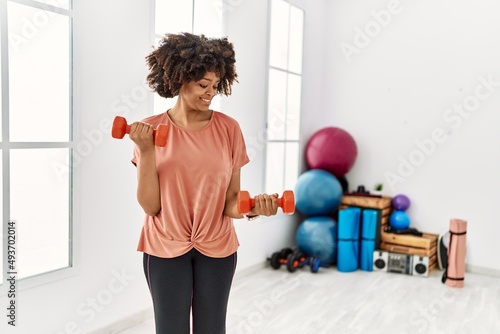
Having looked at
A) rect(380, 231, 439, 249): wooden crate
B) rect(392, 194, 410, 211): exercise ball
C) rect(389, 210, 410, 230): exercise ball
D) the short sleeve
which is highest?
the short sleeve

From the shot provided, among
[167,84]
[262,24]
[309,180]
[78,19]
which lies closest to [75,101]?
[78,19]

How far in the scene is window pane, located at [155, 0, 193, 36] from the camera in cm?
290

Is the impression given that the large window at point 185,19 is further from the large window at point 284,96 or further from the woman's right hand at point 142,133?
the woman's right hand at point 142,133

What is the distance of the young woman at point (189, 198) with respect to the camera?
1.47 metres

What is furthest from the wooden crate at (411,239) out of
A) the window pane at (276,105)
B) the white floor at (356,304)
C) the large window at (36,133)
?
the large window at (36,133)

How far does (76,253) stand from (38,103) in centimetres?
73

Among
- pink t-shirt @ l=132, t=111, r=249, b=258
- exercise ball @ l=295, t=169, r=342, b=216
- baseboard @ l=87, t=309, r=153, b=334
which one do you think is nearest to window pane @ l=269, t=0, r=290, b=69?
exercise ball @ l=295, t=169, r=342, b=216

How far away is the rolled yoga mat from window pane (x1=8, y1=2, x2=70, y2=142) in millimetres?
2769

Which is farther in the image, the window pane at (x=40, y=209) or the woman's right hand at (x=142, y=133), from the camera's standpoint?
the window pane at (x=40, y=209)

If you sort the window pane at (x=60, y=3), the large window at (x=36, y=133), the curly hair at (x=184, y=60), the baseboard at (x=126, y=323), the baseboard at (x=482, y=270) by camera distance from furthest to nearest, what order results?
1. the baseboard at (x=482, y=270)
2. the baseboard at (x=126, y=323)
3. the window pane at (x=60, y=3)
4. the large window at (x=36, y=133)
5. the curly hair at (x=184, y=60)

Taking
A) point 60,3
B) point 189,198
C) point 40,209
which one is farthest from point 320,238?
point 189,198

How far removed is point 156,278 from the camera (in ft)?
4.87

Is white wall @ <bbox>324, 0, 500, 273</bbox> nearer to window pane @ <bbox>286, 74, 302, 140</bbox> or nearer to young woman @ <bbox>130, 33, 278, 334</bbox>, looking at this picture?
window pane @ <bbox>286, 74, 302, 140</bbox>

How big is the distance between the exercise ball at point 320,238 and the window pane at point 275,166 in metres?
0.40
